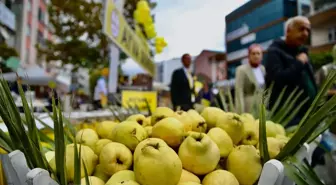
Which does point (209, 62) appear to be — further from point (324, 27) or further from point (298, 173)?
point (324, 27)

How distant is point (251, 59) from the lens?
2.82 meters

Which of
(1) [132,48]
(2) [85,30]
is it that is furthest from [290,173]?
(2) [85,30]

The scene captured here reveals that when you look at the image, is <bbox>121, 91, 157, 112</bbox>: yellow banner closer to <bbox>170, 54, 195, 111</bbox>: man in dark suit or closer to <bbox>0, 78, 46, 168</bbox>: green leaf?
<bbox>170, 54, 195, 111</bbox>: man in dark suit

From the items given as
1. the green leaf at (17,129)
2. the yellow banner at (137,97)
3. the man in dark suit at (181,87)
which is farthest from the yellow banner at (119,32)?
the green leaf at (17,129)

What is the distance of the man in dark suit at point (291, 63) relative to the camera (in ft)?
7.16

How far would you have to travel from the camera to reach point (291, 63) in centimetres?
222

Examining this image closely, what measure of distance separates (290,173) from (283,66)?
5.33 feet

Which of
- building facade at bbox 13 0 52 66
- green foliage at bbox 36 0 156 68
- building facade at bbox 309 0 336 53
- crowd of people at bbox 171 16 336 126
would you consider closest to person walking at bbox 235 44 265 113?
crowd of people at bbox 171 16 336 126

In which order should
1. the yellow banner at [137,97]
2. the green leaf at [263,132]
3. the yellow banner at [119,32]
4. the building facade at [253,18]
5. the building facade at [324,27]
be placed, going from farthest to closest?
1. the building facade at [324,27]
2. the yellow banner at [137,97]
3. the yellow banner at [119,32]
4. the building facade at [253,18]
5. the green leaf at [263,132]

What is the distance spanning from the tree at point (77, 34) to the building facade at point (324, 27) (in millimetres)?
16502

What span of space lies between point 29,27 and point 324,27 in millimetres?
23361

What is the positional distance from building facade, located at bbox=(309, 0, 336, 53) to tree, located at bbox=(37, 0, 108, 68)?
16.5 m

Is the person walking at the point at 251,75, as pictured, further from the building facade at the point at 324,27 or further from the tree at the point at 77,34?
the building facade at the point at 324,27

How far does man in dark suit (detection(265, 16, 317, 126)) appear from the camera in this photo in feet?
7.16
